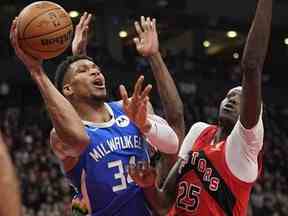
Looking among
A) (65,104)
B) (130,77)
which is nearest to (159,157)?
(65,104)

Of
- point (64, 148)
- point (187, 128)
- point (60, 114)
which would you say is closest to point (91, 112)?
point (64, 148)

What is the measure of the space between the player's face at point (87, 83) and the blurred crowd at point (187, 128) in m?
8.33

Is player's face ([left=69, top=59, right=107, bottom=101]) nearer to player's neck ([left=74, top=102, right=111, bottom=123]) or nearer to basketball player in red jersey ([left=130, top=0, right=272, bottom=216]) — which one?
player's neck ([left=74, top=102, right=111, bottom=123])

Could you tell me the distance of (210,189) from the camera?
4.42 metres

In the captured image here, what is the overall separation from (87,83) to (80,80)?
54mm

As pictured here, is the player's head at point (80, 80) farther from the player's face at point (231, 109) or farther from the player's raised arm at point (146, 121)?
the player's face at point (231, 109)

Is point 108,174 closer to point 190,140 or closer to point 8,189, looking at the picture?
point 190,140

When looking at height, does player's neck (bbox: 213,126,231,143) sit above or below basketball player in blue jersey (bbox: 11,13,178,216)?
below

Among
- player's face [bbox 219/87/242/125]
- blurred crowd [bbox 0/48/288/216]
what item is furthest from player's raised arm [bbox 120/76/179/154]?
blurred crowd [bbox 0/48/288/216]

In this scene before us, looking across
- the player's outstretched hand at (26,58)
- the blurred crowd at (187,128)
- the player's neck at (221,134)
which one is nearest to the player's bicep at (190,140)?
the player's neck at (221,134)

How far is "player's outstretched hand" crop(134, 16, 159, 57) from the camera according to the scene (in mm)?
4781

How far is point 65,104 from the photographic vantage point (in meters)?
3.98

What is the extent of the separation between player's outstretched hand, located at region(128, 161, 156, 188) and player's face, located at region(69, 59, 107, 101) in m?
0.59

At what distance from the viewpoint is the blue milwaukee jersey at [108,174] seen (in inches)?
168
